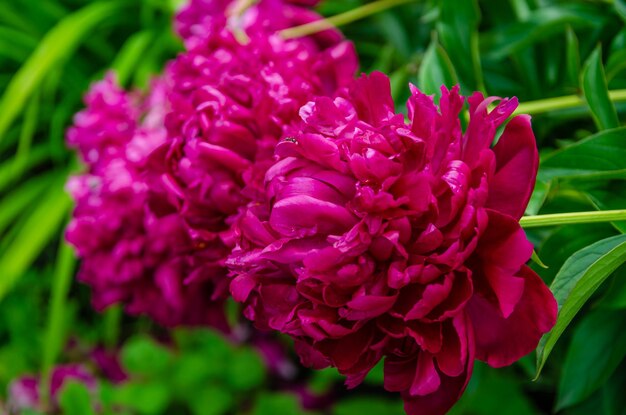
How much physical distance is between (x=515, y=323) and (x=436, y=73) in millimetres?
209

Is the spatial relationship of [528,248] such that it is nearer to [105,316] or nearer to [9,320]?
[105,316]

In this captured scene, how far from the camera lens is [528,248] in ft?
0.86

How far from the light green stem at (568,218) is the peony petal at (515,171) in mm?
16

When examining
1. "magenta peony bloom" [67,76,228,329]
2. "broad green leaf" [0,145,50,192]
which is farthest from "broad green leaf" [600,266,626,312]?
"broad green leaf" [0,145,50,192]

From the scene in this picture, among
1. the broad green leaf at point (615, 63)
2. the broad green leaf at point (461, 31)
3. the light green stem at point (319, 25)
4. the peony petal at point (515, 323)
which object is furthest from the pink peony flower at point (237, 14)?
the peony petal at point (515, 323)

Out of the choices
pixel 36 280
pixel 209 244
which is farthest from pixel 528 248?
pixel 36 280

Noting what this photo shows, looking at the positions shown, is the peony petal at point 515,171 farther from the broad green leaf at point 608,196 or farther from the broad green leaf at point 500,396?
the broad green leaf at point 500,396

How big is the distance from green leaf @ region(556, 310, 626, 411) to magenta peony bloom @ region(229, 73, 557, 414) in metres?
0.16

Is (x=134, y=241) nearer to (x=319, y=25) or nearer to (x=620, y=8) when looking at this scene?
(x=319, y=25)

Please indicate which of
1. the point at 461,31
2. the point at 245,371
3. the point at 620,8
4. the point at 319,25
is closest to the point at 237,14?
the point at 319,25

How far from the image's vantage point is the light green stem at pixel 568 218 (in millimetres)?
300

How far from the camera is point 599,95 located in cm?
38

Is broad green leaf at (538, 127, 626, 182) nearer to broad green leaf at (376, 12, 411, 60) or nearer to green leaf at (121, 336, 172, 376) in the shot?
broad green leaf at (376, 12, 411, 60)

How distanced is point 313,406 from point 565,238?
54cm
